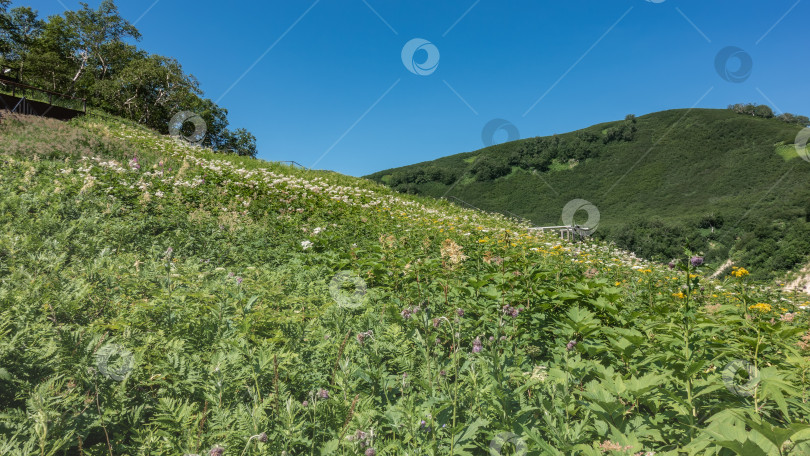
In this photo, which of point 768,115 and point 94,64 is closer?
point 94,64

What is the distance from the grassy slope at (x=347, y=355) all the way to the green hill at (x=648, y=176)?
18534mm

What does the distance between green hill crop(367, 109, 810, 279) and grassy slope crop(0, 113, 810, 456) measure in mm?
18534

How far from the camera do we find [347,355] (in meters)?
2.23

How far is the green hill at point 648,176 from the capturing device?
21.6 metres

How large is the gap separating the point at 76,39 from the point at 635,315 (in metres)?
52.8

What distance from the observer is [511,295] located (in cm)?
366

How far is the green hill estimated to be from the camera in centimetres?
2160

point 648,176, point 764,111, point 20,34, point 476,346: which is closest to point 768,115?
point 764,111

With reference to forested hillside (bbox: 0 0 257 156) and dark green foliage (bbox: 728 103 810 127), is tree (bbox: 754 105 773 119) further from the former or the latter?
forested hillside (bbox: 0 0 257 156)

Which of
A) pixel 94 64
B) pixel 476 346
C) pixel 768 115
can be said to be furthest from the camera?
pixel 768 115

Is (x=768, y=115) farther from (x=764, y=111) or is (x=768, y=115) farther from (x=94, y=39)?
(x=94, y=39)

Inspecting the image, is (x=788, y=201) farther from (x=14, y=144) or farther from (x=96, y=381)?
(x=14, y=144)

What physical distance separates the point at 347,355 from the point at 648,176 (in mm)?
49217

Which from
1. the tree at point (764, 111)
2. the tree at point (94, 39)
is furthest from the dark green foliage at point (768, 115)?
the tree at point (94, 39)
